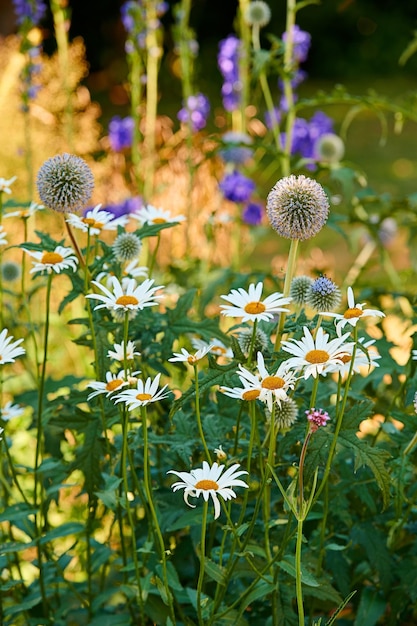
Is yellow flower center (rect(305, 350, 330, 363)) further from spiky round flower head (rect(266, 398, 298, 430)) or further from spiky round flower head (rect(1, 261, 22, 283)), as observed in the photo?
spiky round flower head (rect(1, 261, 22, 283))

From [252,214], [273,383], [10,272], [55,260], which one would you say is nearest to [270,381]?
[273,383]

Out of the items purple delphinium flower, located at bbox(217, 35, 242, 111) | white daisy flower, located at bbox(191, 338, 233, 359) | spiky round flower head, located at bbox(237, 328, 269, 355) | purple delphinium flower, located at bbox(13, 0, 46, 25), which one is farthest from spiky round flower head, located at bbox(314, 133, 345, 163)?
spiky round flower head, located at bbox(237, 328, 269, 355)

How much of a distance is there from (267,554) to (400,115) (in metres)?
1.29

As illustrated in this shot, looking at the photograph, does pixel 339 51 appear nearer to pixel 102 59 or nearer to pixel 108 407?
pixel 102 59

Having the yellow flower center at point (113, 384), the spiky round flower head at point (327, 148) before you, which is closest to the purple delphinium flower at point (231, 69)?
the spiky round flower head at point (327, 148)

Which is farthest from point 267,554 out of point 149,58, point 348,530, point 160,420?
point 149,58

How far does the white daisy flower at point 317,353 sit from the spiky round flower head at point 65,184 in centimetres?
43

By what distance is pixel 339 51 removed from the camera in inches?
424

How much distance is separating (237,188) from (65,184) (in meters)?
1.77

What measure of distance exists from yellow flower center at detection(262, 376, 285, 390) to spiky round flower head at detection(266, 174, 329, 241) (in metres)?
0.21

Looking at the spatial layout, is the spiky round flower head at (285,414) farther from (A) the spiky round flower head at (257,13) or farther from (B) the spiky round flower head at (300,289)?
(A) the spiky round flower head at (257,13)

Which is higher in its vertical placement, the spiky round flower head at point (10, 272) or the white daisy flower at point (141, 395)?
the white daisy flower at point (141, 395)

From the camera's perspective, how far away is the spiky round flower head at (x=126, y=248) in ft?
5.11

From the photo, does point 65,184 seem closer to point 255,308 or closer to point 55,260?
point 55,260
